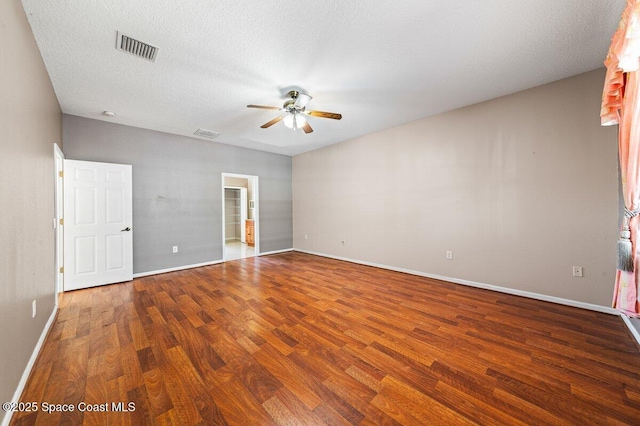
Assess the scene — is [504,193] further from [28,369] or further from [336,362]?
[28,369]

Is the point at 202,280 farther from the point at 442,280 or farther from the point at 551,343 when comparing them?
the point at 551,343

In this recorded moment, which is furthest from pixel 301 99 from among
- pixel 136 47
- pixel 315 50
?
pixel 136 47

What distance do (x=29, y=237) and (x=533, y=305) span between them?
5.05 metres

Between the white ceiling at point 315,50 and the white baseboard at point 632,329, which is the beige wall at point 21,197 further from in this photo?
the white baseboard at point 632,329

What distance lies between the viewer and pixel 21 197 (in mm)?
1677

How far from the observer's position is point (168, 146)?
459 centimetres

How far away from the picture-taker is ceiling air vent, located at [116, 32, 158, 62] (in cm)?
209

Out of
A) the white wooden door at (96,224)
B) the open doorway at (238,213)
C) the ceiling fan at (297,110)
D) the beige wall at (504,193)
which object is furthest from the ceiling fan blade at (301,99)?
the open doorway at (238,213)

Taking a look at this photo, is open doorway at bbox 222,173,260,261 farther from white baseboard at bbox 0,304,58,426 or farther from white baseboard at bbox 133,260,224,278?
white baseboard at bbox 0,304,58,426

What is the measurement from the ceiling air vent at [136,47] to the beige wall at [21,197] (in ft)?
1.84

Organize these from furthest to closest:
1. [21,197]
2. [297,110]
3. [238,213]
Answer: [238,213], [297,110], [21,197]

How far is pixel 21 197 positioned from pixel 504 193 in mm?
4953

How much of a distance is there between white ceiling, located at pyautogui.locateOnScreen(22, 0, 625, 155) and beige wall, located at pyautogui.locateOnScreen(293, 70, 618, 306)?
44cm

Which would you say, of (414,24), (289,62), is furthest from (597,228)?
(289,62)
